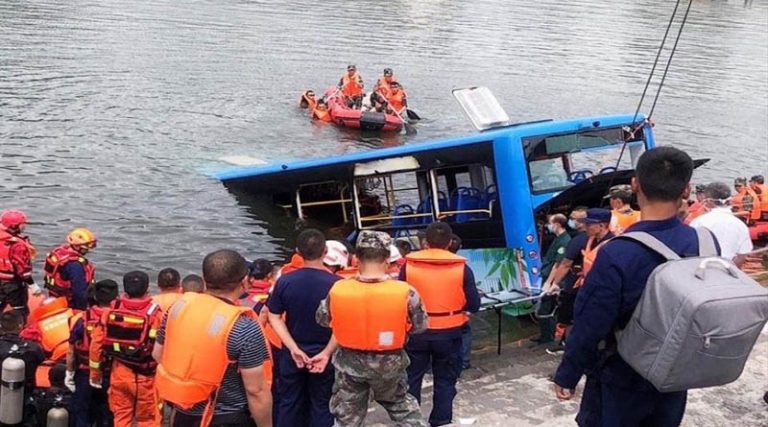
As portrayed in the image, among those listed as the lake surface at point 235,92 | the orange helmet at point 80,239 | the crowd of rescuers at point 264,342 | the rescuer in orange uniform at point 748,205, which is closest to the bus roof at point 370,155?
the lake surface at point 235,92

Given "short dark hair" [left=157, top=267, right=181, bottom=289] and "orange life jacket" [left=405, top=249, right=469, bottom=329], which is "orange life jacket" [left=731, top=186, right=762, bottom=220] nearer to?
"orange life jacket" [left=405, top=249, right=469, bottom=329]

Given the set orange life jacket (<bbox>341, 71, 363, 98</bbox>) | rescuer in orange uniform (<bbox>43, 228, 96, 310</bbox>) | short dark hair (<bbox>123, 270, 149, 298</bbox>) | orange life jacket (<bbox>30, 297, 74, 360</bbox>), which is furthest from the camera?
→ orange life jacket (<bbox>341, 71, 363, 98</bbox>)

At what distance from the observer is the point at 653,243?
3.63m

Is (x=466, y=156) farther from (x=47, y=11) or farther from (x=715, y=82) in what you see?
(x=47, y=11)

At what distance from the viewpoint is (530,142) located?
10883 mm

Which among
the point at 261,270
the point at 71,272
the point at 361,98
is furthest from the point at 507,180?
the point at 361,98

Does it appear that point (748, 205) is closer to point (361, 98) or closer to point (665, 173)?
point (361, 98)

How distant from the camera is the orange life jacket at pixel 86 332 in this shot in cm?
640

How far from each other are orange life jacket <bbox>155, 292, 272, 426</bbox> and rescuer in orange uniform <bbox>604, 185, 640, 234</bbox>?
452 cm

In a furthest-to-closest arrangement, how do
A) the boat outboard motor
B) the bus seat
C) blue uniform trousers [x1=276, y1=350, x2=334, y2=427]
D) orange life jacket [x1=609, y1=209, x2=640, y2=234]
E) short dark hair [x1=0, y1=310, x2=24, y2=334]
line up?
1. the bus seat
2. orange life jacket [x1=609, y1=209, x2=640, y2=234]
3. short dark hair [x1=0, y1=310, x2=24, y2=334]
4. the boat outboard motor
5. blue uniform trousers [x1=276, y1=350, x2=334, y2=427]

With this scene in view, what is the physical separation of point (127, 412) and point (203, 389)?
2.42 m

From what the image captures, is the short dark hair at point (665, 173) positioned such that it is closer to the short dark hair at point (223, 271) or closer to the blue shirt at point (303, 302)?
the short dark hair at point (223, 271)

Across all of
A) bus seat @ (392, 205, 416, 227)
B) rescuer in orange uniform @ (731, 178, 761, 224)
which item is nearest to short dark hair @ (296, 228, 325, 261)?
bus seat @ (392, 205, 416, 227)

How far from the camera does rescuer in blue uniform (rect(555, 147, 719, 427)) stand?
362 cm
